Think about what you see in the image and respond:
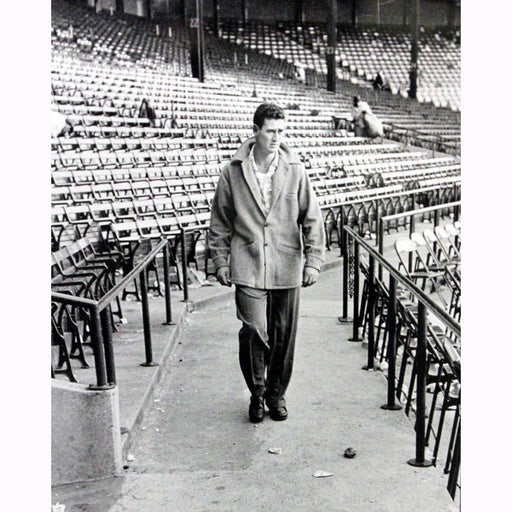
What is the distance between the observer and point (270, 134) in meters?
3.64

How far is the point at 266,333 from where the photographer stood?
12.8 ft

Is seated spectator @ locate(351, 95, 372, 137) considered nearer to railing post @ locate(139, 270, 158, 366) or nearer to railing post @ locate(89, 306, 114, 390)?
railing post @ locate(139, 270, 158, 366)

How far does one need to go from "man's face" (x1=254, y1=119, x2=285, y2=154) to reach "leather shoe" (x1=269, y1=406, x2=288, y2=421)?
144 centimetres

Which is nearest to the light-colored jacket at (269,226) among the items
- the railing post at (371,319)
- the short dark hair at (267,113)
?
the short dark hair at (267,113)

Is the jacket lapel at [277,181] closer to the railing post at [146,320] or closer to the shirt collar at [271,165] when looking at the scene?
the shirt collar at [271,165]

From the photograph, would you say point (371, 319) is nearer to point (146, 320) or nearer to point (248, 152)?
point (146, 320)

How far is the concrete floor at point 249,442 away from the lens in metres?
3.02

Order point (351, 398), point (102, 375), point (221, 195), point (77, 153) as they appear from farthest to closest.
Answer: point (77, 153) < point (351, 398) < point (221, 195) < point (102, 375)

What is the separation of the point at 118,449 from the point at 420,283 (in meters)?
6.35

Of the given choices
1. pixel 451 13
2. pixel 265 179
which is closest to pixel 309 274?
pixel 265 179

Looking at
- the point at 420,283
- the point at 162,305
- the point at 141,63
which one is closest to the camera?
the point at 162,305

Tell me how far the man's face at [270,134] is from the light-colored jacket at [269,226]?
12 cm

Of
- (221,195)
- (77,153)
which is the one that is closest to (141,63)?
(77,153)
